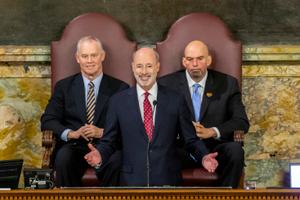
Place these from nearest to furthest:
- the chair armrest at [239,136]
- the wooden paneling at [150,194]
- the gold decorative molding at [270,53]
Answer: the wooden paneling at [150,194] < the chair armrest at [239,136] < the gold decorative molding at [270,53]

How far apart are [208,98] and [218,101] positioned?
0.23 ft

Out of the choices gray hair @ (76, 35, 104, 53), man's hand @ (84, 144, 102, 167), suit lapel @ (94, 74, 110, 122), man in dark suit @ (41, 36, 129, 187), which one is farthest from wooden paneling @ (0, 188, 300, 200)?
gray hair @ (76, 35, 104, 53)

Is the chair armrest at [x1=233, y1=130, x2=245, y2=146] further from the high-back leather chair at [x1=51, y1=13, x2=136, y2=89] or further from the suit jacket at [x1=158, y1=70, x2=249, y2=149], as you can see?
the high-back leather chair at [x1=51, y1=13, x2=136, y2=89]

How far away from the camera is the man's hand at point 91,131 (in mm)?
5569

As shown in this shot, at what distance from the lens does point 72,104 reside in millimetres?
5758

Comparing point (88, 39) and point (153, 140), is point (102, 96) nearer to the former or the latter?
point (88, 39)

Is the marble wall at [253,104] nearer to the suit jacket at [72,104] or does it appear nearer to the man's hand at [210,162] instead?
the suit jacket at [72,104]

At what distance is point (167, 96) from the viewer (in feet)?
17.1

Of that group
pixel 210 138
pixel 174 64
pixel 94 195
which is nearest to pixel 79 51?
pixel 174 64

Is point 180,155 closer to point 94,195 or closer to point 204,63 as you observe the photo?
point 204,63

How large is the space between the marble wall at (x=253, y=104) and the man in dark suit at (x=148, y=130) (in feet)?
3.96

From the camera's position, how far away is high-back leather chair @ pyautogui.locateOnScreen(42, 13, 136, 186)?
19.9 ft

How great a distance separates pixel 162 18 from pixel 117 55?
0.50 meters

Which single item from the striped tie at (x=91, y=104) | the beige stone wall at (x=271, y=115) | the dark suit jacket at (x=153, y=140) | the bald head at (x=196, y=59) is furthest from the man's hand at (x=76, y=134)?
the beige stone wall at (x=271, y=115)
